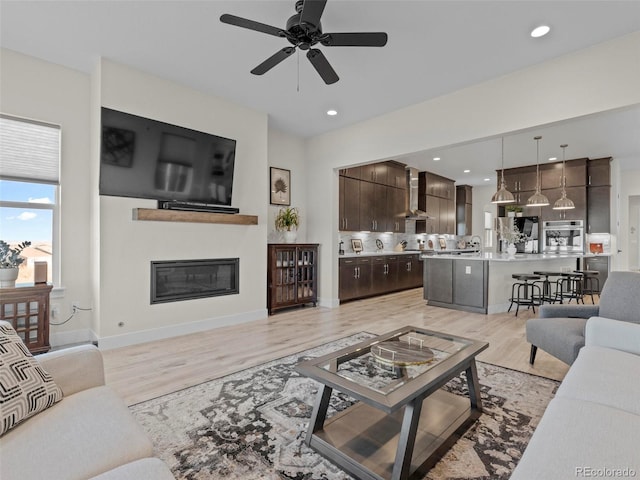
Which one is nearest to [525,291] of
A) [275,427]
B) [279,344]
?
[279,344]

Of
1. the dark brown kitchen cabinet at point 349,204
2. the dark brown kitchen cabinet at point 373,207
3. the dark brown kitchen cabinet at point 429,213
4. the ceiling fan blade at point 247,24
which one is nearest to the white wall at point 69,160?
the ceiling fan blade at point 247,24

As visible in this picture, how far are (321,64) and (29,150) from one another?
319 cm

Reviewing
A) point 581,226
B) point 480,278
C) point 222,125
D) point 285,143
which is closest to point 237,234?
point 222,125

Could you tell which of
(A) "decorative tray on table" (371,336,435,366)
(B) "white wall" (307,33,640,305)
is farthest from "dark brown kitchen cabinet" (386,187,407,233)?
(A) "decorative tray on table" (371,336,435,366)

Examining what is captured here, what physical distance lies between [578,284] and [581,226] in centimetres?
193

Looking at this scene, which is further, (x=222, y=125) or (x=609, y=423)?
(x=222, y=125)

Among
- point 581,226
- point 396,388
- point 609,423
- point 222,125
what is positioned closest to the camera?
point 609,423

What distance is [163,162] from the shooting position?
12.7ft

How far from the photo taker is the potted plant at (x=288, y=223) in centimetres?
554

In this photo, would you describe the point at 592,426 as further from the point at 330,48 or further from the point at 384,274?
the point at 384,274

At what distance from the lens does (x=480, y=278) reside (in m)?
5.24

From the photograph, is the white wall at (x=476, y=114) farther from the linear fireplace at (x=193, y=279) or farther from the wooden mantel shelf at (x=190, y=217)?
the linear fireplace at (x=193, y=279)

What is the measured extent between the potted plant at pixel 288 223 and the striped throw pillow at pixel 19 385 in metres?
4.21

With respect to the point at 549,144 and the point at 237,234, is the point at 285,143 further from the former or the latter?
the point at 549,144
